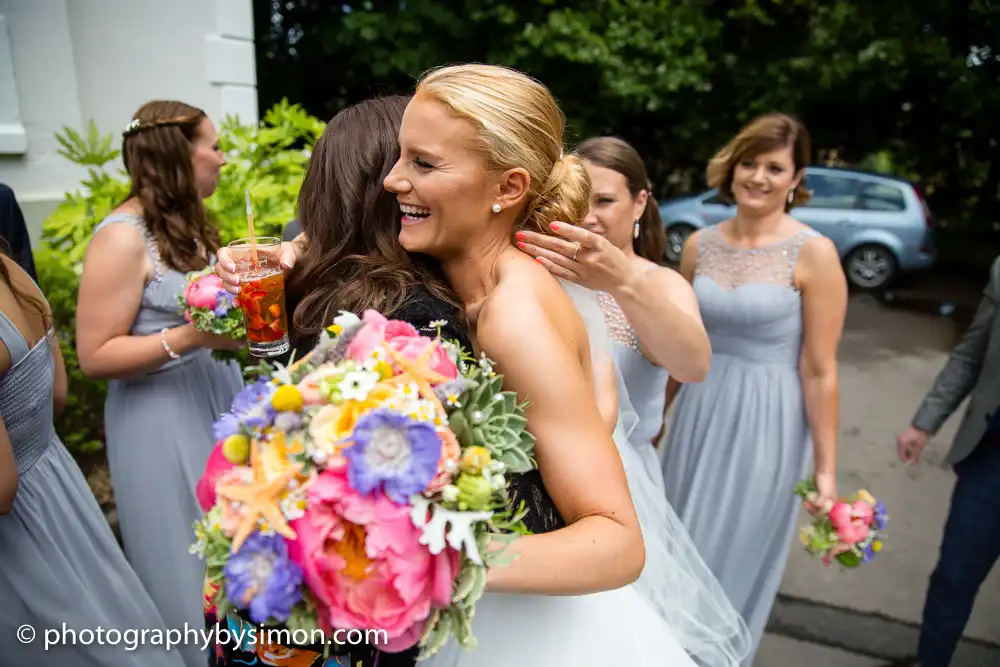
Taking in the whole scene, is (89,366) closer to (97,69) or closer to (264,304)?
(264,304)

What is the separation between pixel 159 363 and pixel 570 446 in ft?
6.59

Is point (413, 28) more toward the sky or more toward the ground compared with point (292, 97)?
more toward the sky

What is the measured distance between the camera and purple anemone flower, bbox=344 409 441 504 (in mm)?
1062

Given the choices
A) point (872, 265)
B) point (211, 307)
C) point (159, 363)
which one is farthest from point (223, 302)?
point (872, 265)

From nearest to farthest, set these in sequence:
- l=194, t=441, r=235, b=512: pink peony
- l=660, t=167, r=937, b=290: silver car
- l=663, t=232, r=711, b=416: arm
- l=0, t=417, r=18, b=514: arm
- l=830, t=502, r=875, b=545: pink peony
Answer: l=194, t=441, r=235, b=512: pink peony → l=0, t=417, r=18, b=514: arm → l=830, t=502, r=875, b=545: pink peony → l=663, t=232, r=711, b=416: arm → l=660, t=167, r=937, b=290: silver car

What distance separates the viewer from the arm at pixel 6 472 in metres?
1.79

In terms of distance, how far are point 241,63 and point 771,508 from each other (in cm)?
535

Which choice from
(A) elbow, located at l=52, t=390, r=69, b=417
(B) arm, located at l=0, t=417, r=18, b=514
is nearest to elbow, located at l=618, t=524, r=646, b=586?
(B) arm, located at l=0, t=417, r=18, b=514

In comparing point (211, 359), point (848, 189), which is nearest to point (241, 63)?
point (211, 359)

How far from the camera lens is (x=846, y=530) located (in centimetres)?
294

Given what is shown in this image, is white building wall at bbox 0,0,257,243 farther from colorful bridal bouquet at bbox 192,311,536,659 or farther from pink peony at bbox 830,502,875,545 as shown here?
pink peony at bbox 830,502,875,545

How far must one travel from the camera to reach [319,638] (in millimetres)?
1342

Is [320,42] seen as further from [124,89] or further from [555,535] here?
[555,535]

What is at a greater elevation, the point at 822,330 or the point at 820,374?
the point at 822,330
